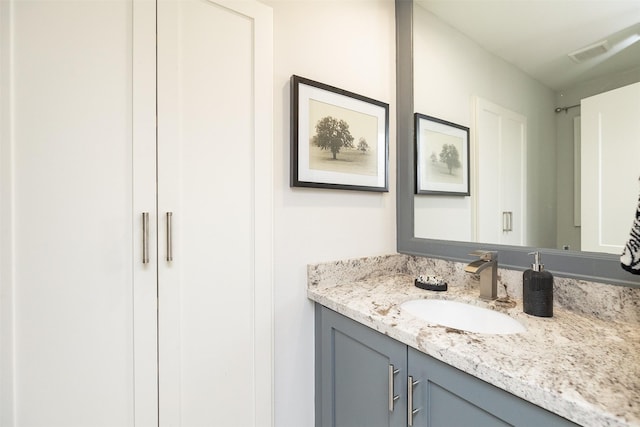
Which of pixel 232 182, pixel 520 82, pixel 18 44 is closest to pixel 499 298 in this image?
pixel 520 82

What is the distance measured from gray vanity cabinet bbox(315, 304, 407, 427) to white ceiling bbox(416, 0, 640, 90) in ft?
3.64

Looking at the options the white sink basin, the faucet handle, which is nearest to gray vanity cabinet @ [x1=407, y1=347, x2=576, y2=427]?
the white sink basin

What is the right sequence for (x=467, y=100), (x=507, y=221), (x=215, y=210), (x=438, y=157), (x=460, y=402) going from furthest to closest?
1. (x=438, y=157)
2. (x=467, y=100)
3. (x=507, y=221)
4. (x=215, y=210)
5. (x=460, y=402)

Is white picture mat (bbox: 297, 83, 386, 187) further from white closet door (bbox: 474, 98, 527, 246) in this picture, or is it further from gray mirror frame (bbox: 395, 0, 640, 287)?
white closet door (bbox: 474, 98, 527, 246)

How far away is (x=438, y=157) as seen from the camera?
4.66ft

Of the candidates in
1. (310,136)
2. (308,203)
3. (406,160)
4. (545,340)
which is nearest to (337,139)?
(310,136)

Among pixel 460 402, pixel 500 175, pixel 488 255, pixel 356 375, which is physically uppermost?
pixel 500 175

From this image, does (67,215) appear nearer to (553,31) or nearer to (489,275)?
(489,275)

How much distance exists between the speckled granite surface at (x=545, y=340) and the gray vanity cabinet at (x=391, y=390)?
0.15 ft

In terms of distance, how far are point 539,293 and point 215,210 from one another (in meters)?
1.07

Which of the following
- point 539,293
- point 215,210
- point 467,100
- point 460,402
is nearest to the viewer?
point 460,402

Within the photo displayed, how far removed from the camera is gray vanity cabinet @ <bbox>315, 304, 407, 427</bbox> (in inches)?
32.4

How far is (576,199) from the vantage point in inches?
38.2

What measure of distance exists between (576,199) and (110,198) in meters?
1.50
